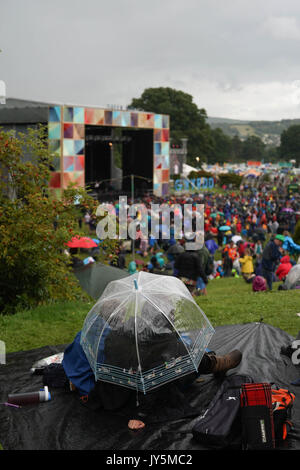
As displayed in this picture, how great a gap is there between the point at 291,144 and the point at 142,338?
86592mm

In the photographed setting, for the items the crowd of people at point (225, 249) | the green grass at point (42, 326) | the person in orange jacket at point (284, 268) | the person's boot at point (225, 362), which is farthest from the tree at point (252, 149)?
the person's boot at point (225, 362)

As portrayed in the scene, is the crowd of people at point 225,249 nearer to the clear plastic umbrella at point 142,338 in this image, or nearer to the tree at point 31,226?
the tree at point 31,226

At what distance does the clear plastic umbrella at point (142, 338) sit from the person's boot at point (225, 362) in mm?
245

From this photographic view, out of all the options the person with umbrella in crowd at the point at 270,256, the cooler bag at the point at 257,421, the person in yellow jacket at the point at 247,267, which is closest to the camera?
the cooler bag at the point at 257,421

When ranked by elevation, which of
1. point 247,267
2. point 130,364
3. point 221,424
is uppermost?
point 130,364

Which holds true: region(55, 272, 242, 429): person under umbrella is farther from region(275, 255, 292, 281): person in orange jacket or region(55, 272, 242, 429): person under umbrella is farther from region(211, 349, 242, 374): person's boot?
region(275, 255, 292, 281): person in orange jacket

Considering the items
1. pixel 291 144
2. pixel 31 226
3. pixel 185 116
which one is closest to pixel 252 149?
pixel 291 144

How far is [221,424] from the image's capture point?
134 inches

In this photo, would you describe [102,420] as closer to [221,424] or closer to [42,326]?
[221,424]

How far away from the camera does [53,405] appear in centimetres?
407

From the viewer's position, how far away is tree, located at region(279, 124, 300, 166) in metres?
84.4

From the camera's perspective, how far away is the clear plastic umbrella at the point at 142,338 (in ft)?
12.3

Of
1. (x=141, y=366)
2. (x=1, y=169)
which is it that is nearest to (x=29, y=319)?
(x=1, y=169)

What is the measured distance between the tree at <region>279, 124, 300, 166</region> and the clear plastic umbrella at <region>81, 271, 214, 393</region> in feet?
274
